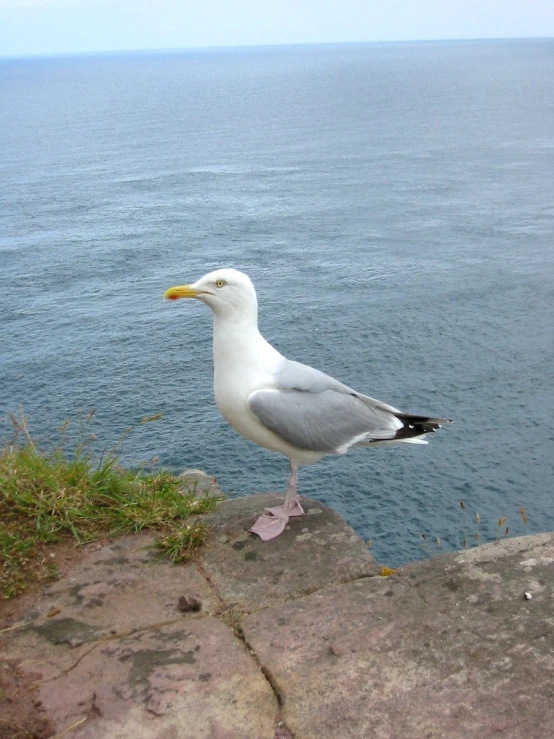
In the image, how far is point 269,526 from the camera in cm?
766

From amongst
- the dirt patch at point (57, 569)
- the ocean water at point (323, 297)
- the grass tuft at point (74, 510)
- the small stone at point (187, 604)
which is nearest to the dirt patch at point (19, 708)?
the dirt patch at point (57, 569)

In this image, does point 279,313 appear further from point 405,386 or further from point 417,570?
point 417,570

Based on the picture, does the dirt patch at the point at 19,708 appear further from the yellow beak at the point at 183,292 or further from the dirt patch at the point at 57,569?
the yellow beak at the point at 183,292

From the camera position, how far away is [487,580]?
21.6 feet

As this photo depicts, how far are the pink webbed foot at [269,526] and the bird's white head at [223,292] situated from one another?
6.54ft

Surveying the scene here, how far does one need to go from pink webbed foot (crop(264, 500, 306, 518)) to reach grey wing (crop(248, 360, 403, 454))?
1.98 feet

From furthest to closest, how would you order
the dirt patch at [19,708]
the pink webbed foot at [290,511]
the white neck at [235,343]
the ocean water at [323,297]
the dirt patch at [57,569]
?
the ocean water at [323,297] → the white neck at [235,343] → the pink webbed foot at [290,511] → the dirt patch at [57,569] → the dirt patch at [19,708]

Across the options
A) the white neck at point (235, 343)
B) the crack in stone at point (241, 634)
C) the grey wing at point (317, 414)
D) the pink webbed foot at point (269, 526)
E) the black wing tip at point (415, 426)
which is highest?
the white neck at point (235, 343)

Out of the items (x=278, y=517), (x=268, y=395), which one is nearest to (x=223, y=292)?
(x=268, y=395)

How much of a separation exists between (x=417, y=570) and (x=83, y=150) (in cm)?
6861

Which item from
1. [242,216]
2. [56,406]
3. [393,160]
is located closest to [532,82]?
[393,160]

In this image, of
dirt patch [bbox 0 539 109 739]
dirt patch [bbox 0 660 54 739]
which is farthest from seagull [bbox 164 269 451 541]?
dirt patch [bbox 0 660 54 739]

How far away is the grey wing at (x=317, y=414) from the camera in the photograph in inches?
314

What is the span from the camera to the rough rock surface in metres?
5.12
